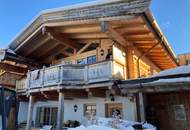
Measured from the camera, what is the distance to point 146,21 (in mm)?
9461

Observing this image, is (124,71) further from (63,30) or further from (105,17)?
(63,30)

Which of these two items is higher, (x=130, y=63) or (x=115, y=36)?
(x=115, y=36)

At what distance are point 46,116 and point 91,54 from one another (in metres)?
6.00

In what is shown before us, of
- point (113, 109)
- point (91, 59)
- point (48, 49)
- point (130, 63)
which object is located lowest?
point (113, 109)

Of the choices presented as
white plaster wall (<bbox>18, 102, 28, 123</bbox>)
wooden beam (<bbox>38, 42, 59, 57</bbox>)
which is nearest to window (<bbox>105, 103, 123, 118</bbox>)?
wooden beam (<bbox>38, 42, 59, 57</bbox>)

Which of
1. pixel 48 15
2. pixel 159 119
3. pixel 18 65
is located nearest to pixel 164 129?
pixel 159 119

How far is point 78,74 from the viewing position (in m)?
11.0

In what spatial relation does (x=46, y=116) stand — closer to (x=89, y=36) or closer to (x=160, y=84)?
(x=89, y=36)

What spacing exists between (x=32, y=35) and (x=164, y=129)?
31.5 feet

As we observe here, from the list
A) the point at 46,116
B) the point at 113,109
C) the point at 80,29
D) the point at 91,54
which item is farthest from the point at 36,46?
the point at 113,109

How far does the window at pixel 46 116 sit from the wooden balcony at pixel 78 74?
3375 millimetres

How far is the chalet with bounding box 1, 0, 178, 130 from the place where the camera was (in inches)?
393

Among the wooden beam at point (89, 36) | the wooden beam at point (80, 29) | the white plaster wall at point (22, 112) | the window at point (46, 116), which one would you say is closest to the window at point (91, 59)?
the wooden beam at point (89, 36)

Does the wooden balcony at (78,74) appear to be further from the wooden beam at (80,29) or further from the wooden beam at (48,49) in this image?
the wooden beam at (48,49)
